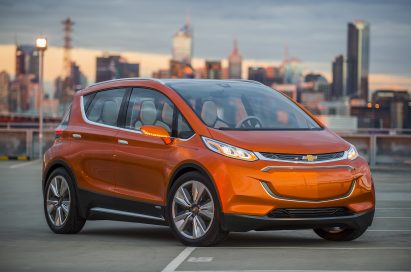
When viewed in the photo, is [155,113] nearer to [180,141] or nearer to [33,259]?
[180,141]

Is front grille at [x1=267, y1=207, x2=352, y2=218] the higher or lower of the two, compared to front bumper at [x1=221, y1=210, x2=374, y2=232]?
higher

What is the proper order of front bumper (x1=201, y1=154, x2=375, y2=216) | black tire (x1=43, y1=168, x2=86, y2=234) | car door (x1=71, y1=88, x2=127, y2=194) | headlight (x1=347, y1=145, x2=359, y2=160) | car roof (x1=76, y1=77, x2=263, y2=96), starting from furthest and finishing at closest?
black tire (x1=43, y1=168, x2=86, y2=234) < car door (x1=71, y1=88, x2=127, y2=194) < car roof (x1=76, y1=77, x2=263, y2=96) < headlight (x1=347, y1=145, x2=359, y2=160) < front bumper (x1=201, y1=154, x2=375, y2=216)

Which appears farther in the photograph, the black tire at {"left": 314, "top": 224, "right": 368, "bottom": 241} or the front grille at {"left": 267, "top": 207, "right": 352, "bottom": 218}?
the black tire at {"left": 314, "top": 224, "right": 368, "bottom": 241}

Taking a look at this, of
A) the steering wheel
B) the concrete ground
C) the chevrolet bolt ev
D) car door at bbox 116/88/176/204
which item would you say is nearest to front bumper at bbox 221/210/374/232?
the chevrolet bolt ev

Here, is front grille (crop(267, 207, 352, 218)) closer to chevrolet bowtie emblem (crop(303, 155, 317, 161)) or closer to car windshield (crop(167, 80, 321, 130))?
chevrolet bowtie emblem (crop(303, 155, 317, 161))

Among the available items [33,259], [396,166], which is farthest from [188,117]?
[396,166]

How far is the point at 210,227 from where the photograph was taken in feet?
39.7

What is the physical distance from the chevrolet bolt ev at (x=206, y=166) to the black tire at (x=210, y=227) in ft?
0.04

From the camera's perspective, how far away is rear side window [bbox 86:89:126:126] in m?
14.0

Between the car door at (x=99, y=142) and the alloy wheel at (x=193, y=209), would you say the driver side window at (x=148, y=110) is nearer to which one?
the car door at (x=99, y=142)

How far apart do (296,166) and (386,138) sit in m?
26.6

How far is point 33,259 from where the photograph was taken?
37.0 feet

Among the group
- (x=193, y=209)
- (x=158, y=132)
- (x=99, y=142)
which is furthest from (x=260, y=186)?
(x=99, y=142)

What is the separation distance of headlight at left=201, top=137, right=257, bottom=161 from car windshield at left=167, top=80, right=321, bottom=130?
1.11 feet
